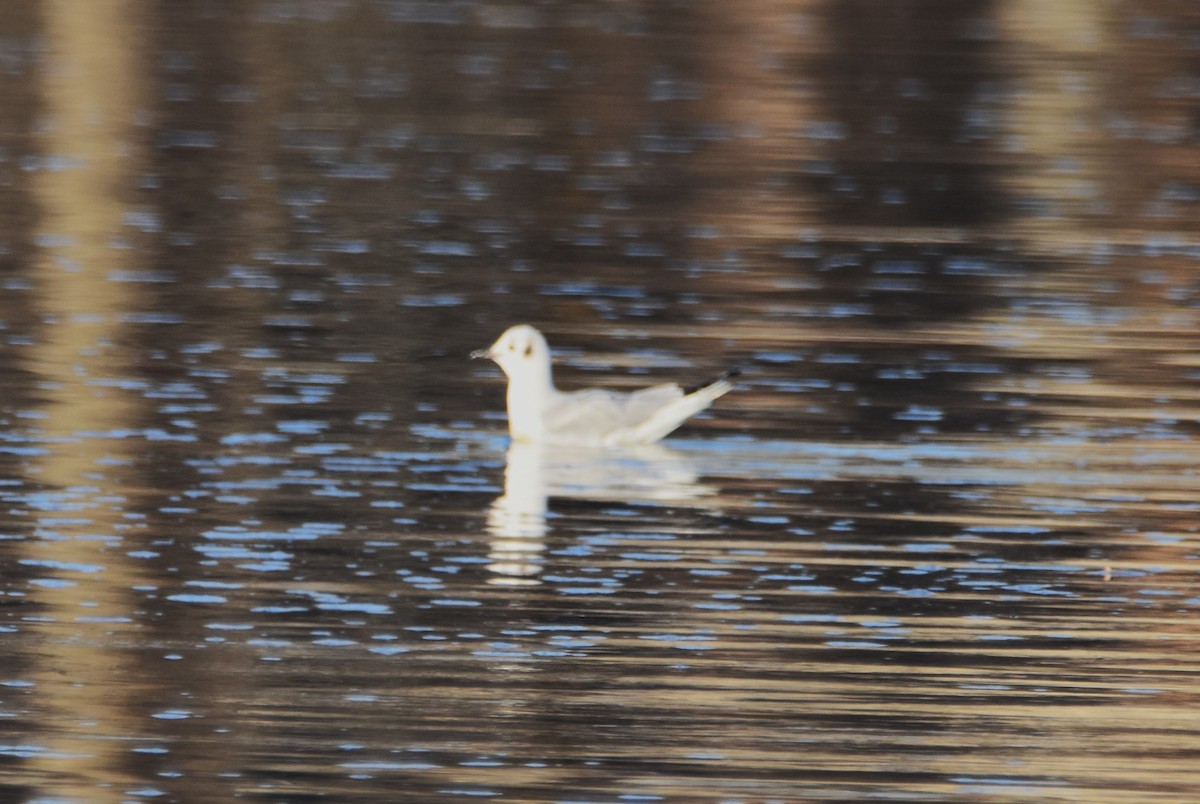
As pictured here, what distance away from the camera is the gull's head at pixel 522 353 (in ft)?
48.4

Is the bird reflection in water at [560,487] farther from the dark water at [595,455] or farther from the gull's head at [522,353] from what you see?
the gull's head at [522,353]

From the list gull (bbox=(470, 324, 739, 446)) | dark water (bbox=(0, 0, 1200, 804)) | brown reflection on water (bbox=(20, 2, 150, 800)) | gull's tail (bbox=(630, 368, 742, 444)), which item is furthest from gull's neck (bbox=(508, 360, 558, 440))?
brown reflection on water (bbox=(20, 2, 150, 800))

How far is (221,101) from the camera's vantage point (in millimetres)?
28906

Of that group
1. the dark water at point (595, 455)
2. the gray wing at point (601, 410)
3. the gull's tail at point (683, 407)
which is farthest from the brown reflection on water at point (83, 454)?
the gull's tail at point (683, 407)

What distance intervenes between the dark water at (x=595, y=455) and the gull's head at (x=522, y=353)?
419 millimetres

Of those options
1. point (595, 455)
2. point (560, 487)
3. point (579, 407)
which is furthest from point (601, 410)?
point (560, 487)

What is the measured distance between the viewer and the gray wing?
1431cm

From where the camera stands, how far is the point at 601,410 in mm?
14578

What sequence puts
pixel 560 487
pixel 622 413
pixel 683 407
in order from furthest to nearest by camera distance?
→ pixel 622 413 → pixel 683 407 → pixel 560 487

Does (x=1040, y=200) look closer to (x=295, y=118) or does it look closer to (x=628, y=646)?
(x=295, y=118)

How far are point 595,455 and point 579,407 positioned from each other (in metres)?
0.26

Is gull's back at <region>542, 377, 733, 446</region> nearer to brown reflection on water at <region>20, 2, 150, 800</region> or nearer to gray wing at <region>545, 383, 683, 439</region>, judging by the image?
gray wing at <region>545, 383, 683, 439</region>

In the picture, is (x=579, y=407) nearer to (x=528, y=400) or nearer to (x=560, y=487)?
(x=528, y=400)

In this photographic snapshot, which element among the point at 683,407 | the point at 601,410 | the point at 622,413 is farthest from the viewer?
the point at 601,410
